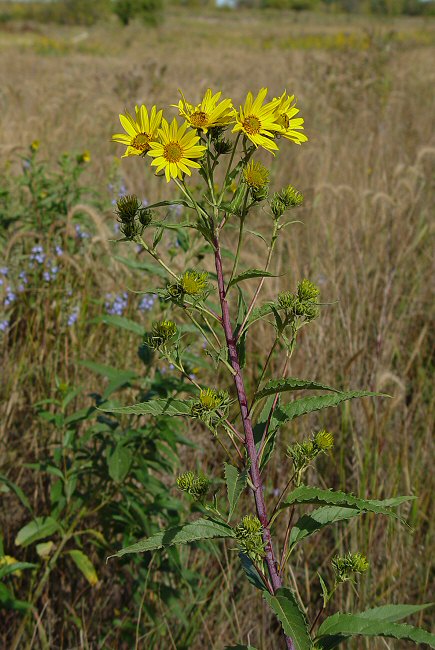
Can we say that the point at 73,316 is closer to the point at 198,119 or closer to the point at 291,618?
the point at 198,119

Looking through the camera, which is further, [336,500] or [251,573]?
[251,573]

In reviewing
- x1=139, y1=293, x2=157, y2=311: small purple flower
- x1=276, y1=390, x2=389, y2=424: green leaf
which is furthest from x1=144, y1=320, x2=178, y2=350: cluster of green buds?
x1=139, y1=293, x2=157, y2=311: small purple flower

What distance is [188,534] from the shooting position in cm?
103

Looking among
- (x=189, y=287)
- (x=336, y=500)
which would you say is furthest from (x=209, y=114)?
(x=336, y=500)

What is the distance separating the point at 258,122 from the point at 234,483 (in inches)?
22.9

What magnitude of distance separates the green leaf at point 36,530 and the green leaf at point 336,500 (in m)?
0.97

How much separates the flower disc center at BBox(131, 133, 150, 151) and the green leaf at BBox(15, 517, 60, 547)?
3.66 feet

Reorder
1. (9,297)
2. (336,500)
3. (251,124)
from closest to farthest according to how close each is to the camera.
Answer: (336,500)
(251,124)
(9,297)

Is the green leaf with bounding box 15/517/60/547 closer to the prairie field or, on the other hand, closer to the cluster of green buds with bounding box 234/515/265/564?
the prairie field

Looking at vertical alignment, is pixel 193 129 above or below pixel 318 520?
above

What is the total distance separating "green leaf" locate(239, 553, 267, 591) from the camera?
3.59ft

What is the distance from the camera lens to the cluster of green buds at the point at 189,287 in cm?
104

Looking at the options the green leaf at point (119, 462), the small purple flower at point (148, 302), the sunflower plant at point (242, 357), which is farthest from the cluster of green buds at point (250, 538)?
the small purple flower at point (148, 302)

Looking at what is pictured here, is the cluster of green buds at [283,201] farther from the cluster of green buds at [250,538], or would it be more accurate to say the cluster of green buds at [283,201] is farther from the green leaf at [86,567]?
the green leaf at [86,567]
